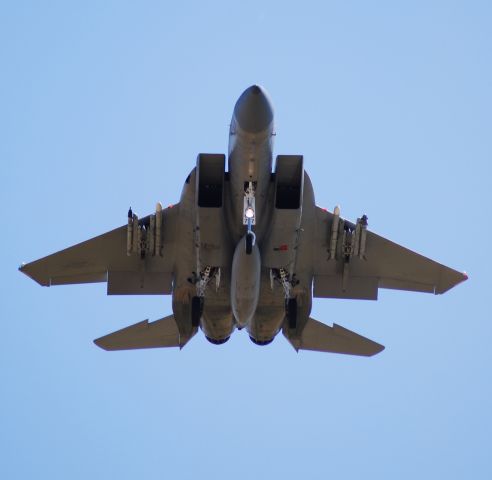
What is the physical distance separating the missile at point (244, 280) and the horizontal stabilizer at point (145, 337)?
7.12ft

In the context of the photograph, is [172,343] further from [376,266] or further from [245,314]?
[376,266]

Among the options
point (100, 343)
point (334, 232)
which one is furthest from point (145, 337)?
point (334, 232)

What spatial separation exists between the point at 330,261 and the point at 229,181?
134 inches

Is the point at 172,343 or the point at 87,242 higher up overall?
the point at 87,242

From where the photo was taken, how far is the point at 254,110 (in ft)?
49.4

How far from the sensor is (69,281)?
18.9 m

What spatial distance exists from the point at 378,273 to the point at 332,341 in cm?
163

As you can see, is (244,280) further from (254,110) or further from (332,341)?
(332,341)

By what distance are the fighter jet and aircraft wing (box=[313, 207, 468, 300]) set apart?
20mm

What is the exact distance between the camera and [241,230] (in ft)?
54.6

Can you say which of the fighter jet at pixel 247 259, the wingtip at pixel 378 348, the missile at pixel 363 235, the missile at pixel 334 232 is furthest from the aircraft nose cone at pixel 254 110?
the wingtip at pixel 378 348

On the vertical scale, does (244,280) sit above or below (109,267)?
below

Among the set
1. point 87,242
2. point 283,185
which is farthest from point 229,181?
point 87,242

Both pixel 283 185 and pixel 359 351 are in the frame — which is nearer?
pixel 283 185
